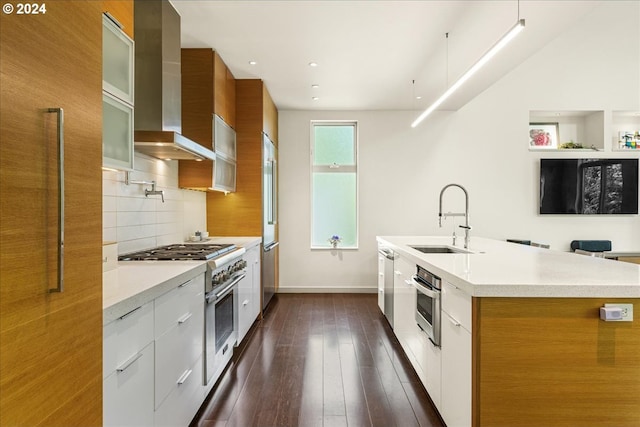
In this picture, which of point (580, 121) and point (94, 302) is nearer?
point (94, 302)

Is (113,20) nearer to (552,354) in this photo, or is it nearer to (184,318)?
(184,318)

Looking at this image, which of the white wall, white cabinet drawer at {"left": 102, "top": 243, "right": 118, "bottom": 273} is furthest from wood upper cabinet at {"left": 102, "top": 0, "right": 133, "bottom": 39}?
the white wall

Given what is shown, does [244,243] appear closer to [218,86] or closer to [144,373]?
[218,86]

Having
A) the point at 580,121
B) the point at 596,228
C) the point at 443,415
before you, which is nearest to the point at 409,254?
the point at 443,415

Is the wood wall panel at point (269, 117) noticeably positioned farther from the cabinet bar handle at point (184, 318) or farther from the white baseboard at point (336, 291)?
the cabinet bar handle at point (184, 318)

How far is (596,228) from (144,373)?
663cm

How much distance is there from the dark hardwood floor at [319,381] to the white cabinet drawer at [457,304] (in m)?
0.80

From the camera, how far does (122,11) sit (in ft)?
6.56

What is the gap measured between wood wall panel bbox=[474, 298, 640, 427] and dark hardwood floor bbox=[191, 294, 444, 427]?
753mm

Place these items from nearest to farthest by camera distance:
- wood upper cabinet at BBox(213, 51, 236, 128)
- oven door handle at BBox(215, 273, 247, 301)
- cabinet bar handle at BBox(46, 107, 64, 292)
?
cabinet bar handle at BBox(46, 107, 64, 292)
oven door handle at BBox(215, 273, 247, 301)
wood upper cabinet at BBox(213, 51, 236, 128)

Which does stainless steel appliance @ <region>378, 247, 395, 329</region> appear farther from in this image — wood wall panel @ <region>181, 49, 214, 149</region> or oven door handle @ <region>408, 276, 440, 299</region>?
wood wall panel @ <region>181, 49, 214, 149</region>

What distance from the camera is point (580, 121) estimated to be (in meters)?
5.74

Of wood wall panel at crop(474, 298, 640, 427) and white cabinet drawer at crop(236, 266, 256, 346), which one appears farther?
white cabinet drawer at crop(236, 266, 256, 346)

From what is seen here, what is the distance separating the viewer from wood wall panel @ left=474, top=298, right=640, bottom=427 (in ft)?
4.84
